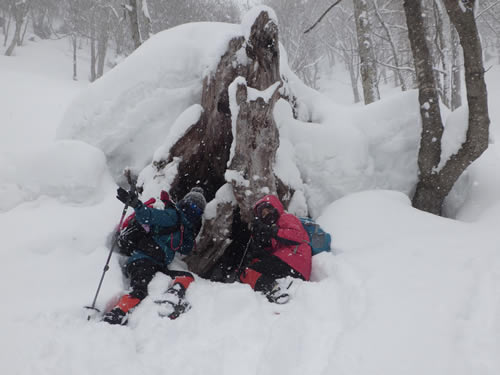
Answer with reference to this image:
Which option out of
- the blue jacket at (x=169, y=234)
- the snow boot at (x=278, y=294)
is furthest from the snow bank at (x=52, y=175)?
the snow boot at (x=278, y=294)

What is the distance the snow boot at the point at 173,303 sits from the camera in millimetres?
3016

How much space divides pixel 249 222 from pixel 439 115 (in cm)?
322

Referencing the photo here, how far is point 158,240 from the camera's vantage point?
154 inches

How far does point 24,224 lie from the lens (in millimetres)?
3812

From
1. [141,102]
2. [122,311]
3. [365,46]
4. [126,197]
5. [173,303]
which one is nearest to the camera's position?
[122,311]

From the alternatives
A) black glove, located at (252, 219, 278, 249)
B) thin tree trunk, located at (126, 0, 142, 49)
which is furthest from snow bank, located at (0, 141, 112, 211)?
thin tree trunk, located at (126, 0, 142, 49)

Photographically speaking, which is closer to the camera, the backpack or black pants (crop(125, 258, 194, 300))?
black pants (crop(125, 258, 194, 300))

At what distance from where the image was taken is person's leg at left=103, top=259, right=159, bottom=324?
2.94 metres

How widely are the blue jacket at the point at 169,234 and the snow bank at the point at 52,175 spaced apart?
1.27m

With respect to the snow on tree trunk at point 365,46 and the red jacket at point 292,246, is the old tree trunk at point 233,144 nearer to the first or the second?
the red jacket at point 292,246

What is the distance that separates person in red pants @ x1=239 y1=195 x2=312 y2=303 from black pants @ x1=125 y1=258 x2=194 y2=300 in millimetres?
880

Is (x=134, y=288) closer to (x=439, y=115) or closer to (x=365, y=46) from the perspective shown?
(x=439, y=115)

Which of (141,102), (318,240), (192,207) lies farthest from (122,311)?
(141,102)

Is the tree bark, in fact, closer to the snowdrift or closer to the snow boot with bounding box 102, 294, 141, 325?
the snowdrift
